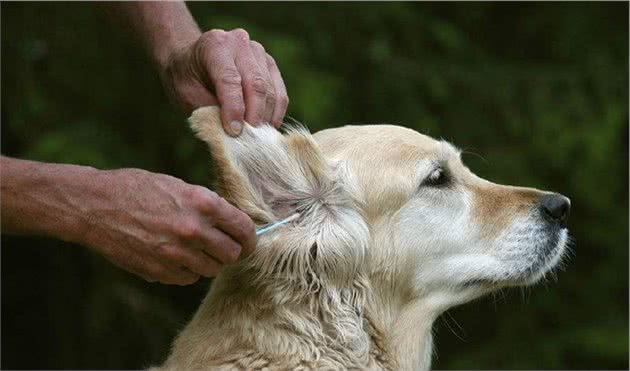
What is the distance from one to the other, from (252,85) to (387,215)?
0.74 metres

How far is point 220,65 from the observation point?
3.87 meters

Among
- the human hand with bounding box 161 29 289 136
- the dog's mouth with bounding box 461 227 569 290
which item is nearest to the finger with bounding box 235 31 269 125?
the human hand with bounding box 161 29 289 136

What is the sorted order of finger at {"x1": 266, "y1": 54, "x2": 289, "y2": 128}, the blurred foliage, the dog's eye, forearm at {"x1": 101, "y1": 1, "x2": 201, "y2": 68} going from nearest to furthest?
finger at {"x1": 266, "y1": 54, "x2": 289, "y2": 128} → the dog's eye → forearm at {"x1": 101, "y1": 1, "x2": 201, "y2": 68} → the blurred foliage

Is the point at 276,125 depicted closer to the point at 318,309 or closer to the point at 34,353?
the point at 318,309

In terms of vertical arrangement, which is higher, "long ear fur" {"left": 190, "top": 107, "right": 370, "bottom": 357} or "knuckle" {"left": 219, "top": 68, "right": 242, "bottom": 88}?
"knuckle" {"left": 219, "top": 68, "right": 242, "bottom": 88}

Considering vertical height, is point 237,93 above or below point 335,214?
above

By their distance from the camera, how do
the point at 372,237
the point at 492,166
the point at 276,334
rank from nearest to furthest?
the point at 276,334, the point at 372,237, the point at 492,166

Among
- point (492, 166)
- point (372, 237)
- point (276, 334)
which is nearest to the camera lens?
point (276, 334)

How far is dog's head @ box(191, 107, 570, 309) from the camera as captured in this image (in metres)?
3.68

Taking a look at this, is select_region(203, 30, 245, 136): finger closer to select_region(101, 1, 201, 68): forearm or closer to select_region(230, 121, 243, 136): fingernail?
select_region(230, 121, 243, 136): fingernail

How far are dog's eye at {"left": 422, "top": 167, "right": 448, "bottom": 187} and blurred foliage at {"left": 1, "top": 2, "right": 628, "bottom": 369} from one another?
2.97 m

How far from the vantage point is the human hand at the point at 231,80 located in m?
3.71

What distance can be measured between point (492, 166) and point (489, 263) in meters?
3.68

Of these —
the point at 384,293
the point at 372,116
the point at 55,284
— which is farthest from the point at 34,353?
the point at 384,293
